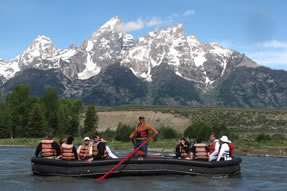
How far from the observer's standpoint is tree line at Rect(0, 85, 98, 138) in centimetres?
9081

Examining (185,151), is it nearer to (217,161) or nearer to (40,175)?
(217,161)

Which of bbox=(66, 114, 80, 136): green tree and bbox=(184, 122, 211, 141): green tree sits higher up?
bbox=(66, 114, 80, 136): green tree

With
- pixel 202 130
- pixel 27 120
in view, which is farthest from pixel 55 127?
pixel 202 130

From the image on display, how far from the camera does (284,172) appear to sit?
103 ft

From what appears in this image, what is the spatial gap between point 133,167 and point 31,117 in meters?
68.8

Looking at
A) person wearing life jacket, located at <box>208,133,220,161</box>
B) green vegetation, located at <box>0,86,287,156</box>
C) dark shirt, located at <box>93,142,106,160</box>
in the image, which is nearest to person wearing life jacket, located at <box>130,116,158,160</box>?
dark shirt, located at <box>93,142,106,160</box>

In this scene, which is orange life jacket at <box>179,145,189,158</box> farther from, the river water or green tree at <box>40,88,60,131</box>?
green tree at <box>40,88,60,131</box>

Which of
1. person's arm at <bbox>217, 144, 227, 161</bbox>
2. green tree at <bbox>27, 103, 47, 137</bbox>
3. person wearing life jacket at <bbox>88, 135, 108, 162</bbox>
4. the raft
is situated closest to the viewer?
the raft

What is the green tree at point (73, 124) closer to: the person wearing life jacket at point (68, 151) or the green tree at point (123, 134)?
the green tree at point (123, 134)

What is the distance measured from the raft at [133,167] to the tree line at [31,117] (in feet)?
217

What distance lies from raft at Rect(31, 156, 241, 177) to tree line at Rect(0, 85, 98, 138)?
6617cm

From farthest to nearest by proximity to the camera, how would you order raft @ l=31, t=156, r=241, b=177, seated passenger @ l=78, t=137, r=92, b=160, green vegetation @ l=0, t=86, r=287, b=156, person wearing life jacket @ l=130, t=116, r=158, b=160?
green vegetation @ l=0, t=86, r=287, b=156 → seated passenger @ l=78, t=137, r=92, b=160 → raft @ l=31, t=156, r=241, b=177 → person wearing life jacket @ l=130, t=116, r=158, b=160

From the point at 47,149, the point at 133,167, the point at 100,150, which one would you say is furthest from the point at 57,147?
the point at 133,167

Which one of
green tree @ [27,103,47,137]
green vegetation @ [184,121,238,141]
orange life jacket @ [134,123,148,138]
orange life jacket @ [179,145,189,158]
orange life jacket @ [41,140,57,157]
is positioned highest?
green tree @ [27,103,47,137]
